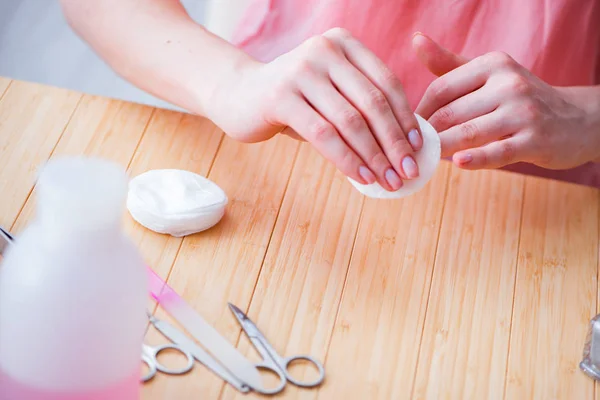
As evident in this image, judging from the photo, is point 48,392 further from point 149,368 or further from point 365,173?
point 365,173

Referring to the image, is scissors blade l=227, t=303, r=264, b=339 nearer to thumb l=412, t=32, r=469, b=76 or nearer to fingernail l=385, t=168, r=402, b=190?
fingernail l=385, t=168, r=402, b=190

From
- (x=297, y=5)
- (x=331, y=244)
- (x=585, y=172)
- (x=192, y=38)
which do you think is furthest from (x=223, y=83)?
(x=585, y=172)

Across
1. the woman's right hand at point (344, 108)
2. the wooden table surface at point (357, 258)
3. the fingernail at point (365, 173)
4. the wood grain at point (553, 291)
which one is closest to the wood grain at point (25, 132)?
the wooden table surface at point (357, 258)

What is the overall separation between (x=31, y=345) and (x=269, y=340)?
0.84 feet

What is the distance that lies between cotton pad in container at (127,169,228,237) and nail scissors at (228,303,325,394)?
112 mm

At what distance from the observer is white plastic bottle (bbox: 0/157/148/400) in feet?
1.33

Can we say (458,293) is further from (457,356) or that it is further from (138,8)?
(138,8)

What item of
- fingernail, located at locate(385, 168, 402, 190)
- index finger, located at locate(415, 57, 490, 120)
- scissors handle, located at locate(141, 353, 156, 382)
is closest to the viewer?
scissors handle, located at locate(141, 353, 156, 382)

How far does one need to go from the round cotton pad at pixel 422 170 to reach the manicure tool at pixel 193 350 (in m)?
0.22

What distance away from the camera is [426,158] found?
716 mm

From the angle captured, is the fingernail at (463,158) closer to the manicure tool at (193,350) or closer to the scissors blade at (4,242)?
the manicure tool at (193,350)

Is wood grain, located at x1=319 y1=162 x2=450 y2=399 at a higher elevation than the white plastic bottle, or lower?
lower

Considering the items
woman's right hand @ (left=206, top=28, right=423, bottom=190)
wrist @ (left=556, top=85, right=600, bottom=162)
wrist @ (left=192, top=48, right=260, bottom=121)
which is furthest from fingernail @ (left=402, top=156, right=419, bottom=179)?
wrist @ (left=556, top=85, right=600, bottom=162)

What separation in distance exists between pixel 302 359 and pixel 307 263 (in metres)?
0.11
